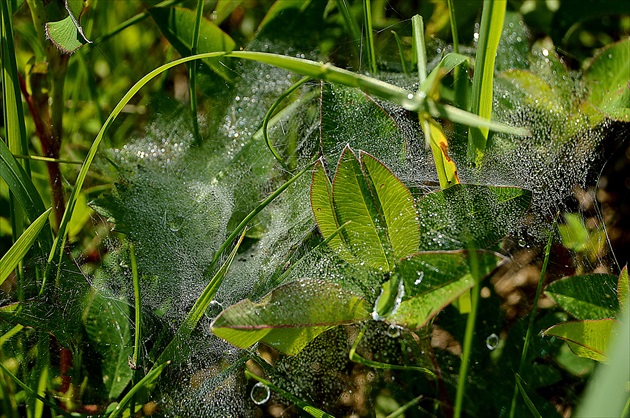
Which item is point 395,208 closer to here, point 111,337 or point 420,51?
point 420,51

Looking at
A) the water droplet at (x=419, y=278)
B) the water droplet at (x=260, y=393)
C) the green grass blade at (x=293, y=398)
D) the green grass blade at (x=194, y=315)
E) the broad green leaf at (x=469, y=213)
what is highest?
the broad green leaf at (x=469, y=213)

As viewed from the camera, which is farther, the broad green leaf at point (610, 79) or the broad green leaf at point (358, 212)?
the broad green leaf at point (610, 79)

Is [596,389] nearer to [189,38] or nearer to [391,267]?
[391,267]

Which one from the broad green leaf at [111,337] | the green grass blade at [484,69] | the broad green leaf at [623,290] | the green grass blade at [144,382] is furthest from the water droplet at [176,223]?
the broad green leaf at [623,290]

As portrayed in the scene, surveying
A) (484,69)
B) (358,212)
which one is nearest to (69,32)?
(358,212)

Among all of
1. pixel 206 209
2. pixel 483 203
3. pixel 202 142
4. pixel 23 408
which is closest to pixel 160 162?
pixel 202 142

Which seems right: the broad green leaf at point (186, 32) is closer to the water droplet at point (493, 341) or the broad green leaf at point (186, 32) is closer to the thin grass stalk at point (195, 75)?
the thin grass stalk at point (195, 75)

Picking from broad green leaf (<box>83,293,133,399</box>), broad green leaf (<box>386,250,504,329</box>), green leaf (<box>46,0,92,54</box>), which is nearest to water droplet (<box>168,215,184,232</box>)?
broad green leaf (<box>83,293,133,399</box>)
